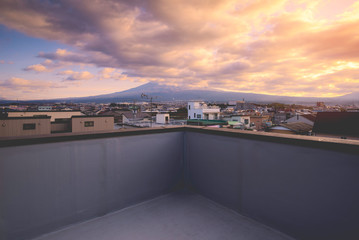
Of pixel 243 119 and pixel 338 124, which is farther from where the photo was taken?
pixel 243 119

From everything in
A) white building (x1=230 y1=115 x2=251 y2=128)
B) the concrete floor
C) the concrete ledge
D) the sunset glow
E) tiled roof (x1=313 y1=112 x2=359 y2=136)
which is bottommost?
white building (x1=230 y1=115 x2=251 y2=128)

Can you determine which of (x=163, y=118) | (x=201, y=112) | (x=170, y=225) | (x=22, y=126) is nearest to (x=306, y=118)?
(x=201, y=112)

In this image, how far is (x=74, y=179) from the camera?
5.17 ft

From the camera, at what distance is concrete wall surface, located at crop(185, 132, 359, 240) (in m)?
1.14

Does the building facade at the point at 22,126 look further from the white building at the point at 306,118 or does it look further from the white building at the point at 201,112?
the white building at the point at 306,118

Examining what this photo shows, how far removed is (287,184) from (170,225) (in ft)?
3.64

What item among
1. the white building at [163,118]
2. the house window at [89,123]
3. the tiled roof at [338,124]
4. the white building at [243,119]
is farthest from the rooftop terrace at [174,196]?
the white building at [243,119]

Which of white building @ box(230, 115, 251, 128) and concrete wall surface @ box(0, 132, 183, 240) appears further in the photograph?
white building @ box(230, 115, 251, 128)

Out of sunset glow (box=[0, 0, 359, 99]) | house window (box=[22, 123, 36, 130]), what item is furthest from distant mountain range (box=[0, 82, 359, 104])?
house window (box=[22, 123, 36, 130])

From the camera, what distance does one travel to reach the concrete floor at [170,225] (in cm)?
145

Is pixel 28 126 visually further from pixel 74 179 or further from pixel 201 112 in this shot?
pixel 201 112

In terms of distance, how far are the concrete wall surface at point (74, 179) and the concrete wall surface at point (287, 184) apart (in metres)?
0.75

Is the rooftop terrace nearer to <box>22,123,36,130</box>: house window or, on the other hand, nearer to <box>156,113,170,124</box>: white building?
<box>22,123,36,130</box>: house window

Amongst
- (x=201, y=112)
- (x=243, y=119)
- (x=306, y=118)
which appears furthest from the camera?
(x=201, y=112)
